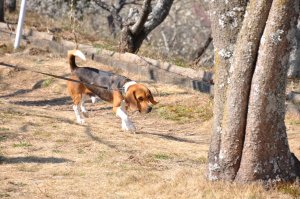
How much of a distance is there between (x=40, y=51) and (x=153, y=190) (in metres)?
10.5

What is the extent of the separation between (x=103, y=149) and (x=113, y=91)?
63.1 inches

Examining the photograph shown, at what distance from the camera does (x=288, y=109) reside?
11.3 metres

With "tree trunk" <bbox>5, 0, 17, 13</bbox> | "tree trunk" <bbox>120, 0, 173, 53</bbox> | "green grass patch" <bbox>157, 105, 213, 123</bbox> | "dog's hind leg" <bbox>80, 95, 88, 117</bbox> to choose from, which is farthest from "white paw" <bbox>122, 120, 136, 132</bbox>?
"tree trunk" <bbox>5, 0, 17, 13</bbox>

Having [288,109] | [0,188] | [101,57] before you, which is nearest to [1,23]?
[101,57]

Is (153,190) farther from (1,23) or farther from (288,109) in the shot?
(1,23)

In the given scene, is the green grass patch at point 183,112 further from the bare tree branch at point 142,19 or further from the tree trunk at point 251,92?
the tree trunk at point 251,92

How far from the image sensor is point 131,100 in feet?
31.0

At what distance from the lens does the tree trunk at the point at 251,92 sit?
19.2 feet

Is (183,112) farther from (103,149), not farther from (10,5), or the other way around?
(10,5)

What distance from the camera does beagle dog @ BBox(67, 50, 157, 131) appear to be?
942cm

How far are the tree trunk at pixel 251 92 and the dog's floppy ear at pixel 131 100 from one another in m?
3.17

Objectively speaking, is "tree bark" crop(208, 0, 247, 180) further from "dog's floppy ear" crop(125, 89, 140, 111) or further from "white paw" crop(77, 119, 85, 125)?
"white paw" crop(77, 119, 85, 125)

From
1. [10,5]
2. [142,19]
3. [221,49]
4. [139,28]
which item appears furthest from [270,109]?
[10,5]

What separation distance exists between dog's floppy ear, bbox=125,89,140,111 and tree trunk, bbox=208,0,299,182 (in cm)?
317
